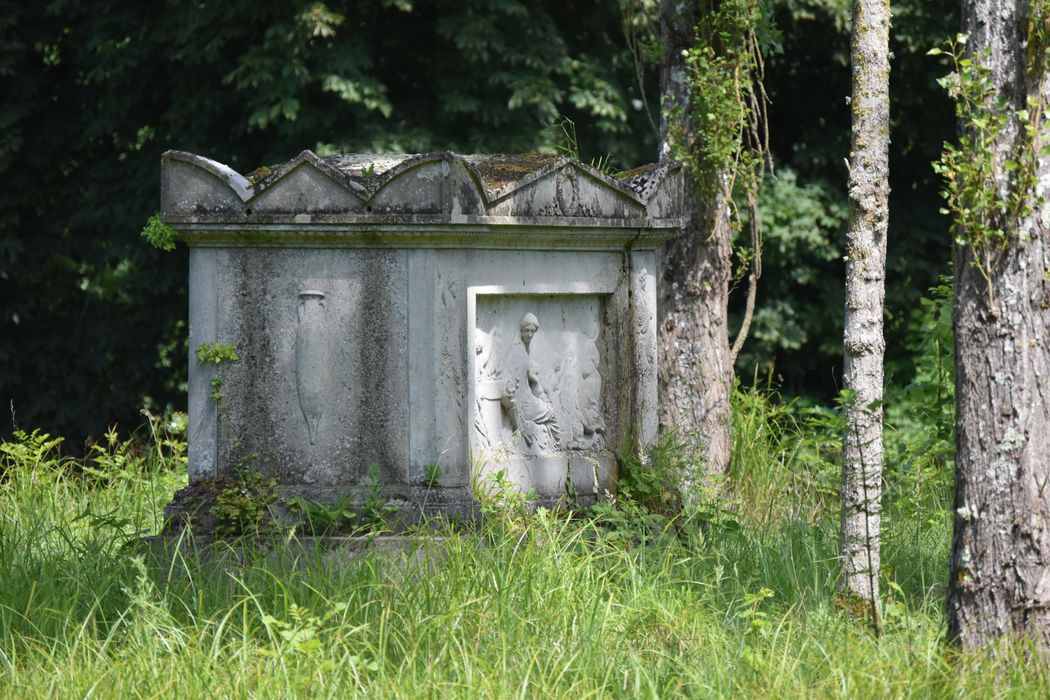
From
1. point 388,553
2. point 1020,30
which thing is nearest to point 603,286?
point 388,553

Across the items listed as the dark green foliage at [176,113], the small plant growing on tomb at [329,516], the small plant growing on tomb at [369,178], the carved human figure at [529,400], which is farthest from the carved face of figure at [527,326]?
the dark green foliage at [176,113]

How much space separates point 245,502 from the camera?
4.79 metres

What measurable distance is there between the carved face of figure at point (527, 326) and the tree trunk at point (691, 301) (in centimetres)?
202

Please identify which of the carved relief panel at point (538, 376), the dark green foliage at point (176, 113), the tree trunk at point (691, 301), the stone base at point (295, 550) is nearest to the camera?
the stone base at point (295, 550)

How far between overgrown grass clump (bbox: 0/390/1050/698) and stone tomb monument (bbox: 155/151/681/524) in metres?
0.39

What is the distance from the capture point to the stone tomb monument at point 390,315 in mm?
4742

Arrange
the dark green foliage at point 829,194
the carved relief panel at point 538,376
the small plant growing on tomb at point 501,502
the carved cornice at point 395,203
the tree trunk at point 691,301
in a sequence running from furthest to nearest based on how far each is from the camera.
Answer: the dark green foliage at point 829,194
the tree trunk at point 691,301
the carved relief panel at point 538,376
the small plant growing on tomb at point 501,502
the carved cornice at point 395,203

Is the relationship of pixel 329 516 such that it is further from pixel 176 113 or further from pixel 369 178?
pixel 176 113

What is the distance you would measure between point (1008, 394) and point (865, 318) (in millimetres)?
793

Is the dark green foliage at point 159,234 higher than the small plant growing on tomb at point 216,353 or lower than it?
higher

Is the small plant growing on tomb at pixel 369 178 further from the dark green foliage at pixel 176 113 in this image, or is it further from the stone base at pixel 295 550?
the dark green foliage at pixel 176 113

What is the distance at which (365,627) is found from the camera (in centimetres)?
361

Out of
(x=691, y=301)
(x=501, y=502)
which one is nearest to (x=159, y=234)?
(x=501, y=502)

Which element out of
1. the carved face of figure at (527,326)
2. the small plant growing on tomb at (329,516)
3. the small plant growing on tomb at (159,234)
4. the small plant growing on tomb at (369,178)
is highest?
the small plant growing on tomb at (369,178)
